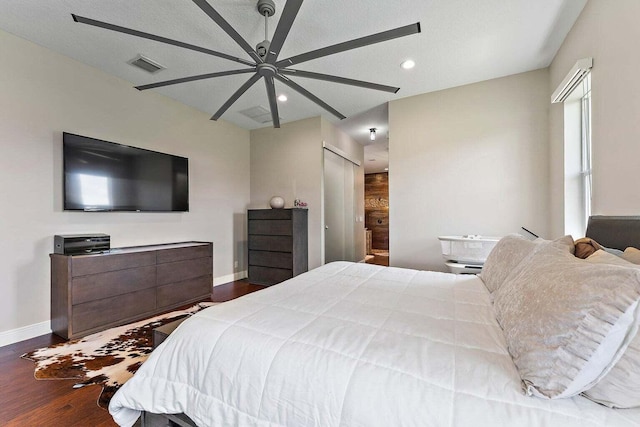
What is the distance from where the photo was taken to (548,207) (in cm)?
291

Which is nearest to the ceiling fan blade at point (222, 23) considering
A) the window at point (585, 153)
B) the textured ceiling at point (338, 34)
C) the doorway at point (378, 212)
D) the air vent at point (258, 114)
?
the textured ceiling at point (338, 34)

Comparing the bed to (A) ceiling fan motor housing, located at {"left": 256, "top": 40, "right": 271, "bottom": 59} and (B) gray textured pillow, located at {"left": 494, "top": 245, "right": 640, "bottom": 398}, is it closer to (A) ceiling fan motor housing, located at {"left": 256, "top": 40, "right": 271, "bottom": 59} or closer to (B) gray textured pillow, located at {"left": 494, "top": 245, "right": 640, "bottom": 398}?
(B) gray textured pillow, located at {"left": 494, "top": 245, "right": 640, "bottom": 398}

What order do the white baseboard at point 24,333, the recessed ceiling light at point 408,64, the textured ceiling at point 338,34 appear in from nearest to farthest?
the textured ceiling at point 338,34 < the white baseboard at point 24,333 < the recessed ceiling light at point 408,64

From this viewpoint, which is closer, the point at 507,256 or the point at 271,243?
the point at 507,256

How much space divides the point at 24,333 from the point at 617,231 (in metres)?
4.53

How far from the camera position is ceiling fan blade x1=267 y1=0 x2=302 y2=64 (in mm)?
1365

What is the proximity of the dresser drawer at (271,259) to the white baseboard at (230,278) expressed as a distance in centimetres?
45

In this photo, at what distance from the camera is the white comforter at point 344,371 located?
707 millimetres

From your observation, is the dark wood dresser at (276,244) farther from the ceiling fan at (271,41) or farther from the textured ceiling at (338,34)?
the ceiling fan at (271,41)

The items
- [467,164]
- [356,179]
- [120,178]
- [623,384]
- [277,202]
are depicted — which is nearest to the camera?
[623,384]

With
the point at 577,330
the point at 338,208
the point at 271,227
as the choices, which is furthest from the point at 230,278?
the point at 577,330

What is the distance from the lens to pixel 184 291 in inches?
129

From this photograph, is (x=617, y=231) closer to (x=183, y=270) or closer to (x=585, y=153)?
(x=585, y=153)

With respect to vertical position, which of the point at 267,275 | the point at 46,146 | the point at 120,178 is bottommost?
the point at 267,275
